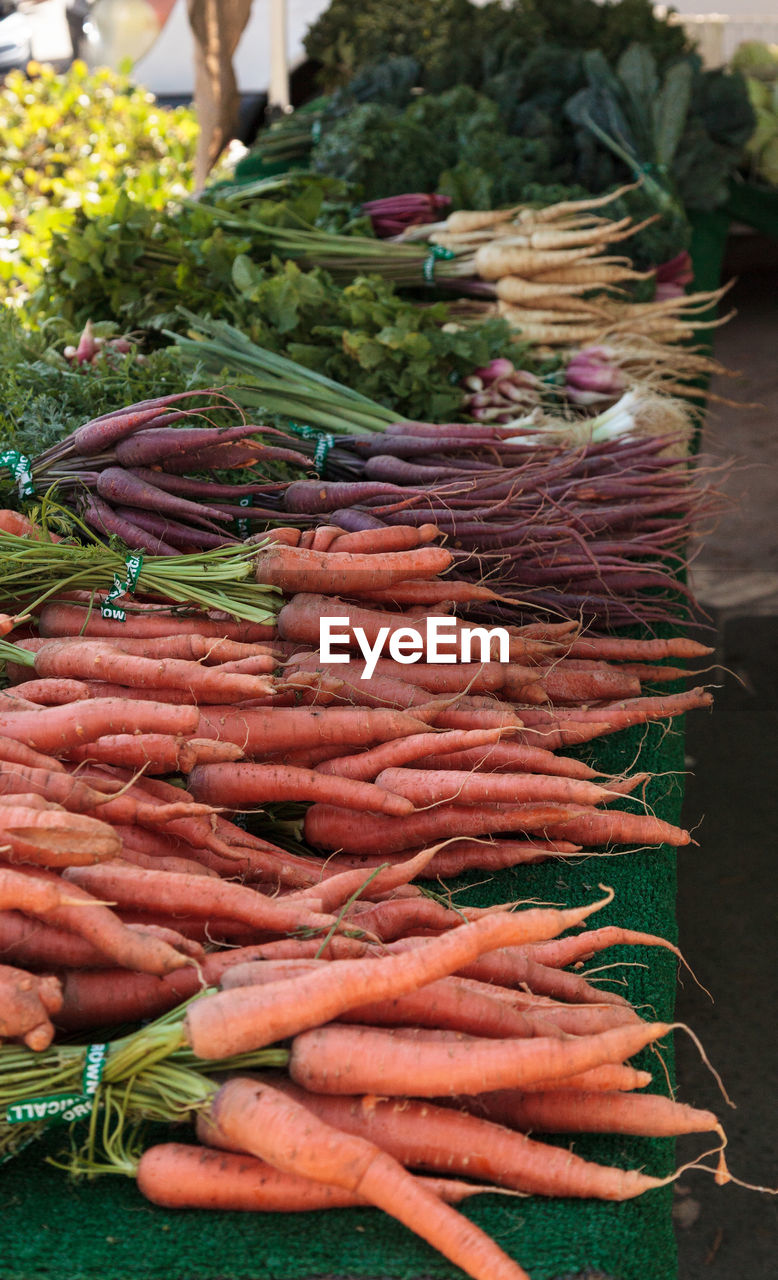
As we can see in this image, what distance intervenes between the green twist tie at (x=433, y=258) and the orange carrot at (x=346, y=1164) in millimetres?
2966

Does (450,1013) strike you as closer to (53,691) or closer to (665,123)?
(53,691)

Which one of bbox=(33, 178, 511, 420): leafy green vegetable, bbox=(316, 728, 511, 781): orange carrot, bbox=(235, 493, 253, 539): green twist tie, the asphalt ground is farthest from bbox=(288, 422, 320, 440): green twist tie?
the asphalt ground

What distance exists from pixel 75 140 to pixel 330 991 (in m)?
5.82

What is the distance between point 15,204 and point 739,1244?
222 inches

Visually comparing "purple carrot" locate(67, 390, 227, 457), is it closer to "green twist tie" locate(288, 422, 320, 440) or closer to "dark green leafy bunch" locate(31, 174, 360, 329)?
Answer: "green twist tie" locate(288, 422, 320, 440)

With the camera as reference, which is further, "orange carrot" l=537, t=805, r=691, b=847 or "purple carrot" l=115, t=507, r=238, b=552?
"purple carrot" l=115, t=507, r=238, b=552

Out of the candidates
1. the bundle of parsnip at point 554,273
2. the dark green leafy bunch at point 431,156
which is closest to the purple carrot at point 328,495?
the bundle of parsnip at point 554,273

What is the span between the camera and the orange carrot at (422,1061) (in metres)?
1.23

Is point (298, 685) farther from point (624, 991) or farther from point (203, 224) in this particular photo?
point (203, 224)

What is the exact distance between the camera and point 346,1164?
1158 mm

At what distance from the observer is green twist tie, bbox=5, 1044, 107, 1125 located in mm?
1162

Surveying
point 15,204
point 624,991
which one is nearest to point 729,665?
point 624,991

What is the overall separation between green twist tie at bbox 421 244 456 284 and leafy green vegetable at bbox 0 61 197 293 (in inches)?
90.2

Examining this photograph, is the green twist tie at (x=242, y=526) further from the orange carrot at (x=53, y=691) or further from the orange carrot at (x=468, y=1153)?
the orange carrot at (x=468, y=1153)
